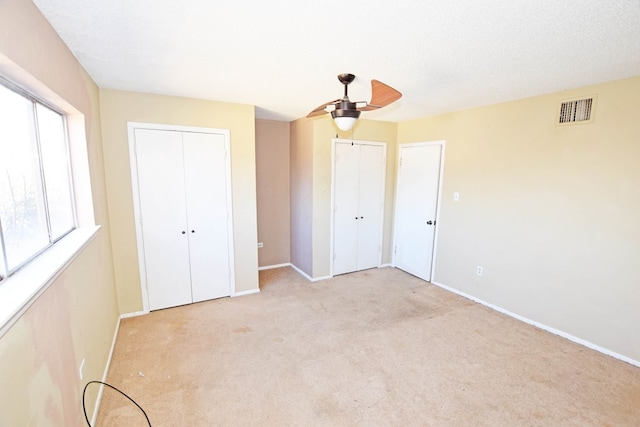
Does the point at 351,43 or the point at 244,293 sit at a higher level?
the point at 351,43

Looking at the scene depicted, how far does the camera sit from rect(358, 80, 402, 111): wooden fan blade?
6.08ft

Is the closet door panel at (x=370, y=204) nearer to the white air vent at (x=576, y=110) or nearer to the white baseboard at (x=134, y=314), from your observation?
the white air vent at (x=576, y=110)

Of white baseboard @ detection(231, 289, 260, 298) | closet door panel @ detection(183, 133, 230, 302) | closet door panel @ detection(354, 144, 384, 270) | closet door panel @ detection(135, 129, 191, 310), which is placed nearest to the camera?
closet door panel @ detection(135, 129, 191, 310)

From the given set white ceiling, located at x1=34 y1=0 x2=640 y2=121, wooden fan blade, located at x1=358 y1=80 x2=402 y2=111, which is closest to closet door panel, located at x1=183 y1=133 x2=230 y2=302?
white ceiling, located at x1=34 y1=0 x2=640 y2=121

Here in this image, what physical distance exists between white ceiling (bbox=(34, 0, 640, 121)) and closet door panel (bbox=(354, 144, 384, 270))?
5.34 feet

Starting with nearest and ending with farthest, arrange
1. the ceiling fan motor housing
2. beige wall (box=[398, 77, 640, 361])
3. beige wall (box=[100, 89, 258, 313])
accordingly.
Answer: the ceiling fan motor housing < beige wall (box=[398, 77, 640, 361]) < beige wall (box=[100, 89, 258, 313])

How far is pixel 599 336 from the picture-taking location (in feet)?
8.46

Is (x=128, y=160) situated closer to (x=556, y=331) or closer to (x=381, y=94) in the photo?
(x=381, y=94)

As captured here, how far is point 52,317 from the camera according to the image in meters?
1.35

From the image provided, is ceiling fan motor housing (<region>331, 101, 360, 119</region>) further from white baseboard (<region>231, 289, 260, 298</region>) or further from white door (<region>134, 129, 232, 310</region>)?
white baseboard (<region>231, 289, 260, 298</region>)

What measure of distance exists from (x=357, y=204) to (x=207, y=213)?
2164 mm

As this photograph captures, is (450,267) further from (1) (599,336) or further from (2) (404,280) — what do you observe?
(1) (599,336)

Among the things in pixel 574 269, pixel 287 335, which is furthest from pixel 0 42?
pixel 574 269

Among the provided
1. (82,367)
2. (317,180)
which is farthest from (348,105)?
(82,367)
